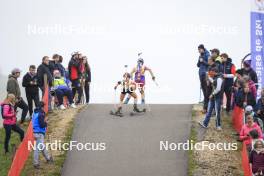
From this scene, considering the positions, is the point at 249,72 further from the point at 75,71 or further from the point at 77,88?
the point at 77,88

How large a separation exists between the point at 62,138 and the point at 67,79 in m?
5.26

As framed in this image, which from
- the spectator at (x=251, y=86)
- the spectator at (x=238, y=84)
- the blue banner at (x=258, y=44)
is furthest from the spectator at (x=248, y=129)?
the blue banner at (x=258, y=44)

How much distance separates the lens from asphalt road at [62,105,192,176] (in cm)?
1980

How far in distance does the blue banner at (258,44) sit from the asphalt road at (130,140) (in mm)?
3004

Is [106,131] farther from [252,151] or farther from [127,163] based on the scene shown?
[252,151]

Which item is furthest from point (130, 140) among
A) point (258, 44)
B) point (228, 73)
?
point (258, 44)

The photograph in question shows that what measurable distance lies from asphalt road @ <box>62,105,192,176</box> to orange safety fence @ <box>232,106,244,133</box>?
158cm

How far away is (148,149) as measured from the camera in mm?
21484

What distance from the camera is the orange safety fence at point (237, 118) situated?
21.6 m

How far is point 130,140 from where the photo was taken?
22.4 m

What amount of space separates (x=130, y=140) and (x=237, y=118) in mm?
3513

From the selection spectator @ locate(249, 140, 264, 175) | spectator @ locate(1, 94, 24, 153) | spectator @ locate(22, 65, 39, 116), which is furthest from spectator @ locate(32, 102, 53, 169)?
spectator @ locate(249, 140, 264, 175)

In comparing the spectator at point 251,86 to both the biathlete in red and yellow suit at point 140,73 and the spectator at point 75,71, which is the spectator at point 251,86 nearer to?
the biathlete in red and yellow suit at point 140,73

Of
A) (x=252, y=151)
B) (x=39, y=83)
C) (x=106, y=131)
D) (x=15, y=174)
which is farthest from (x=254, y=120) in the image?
(x=39, y=83)
